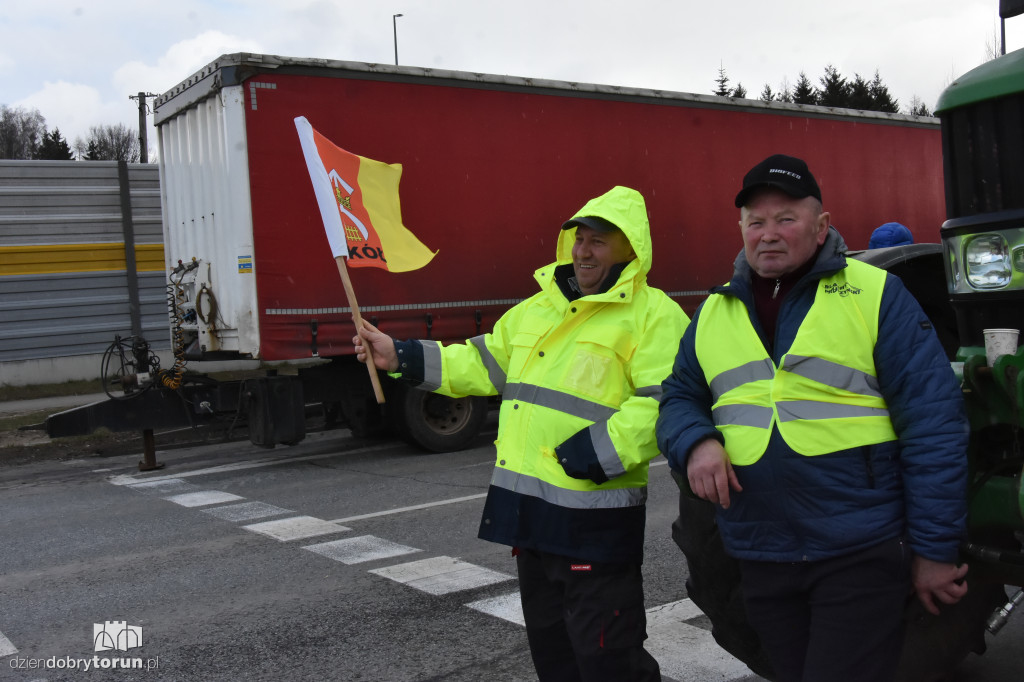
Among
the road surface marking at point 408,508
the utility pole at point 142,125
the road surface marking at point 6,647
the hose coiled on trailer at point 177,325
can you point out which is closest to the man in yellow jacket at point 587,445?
the road surface marking at point 6,647

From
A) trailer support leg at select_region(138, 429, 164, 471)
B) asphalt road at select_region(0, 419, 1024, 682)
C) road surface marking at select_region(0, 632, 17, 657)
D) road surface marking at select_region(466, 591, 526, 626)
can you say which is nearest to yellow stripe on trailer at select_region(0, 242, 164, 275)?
trailer support leg at select_region(138, 429, 164, 471)

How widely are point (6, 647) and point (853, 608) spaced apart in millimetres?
4072

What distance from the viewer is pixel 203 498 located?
27.5ft

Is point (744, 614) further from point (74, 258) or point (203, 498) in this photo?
point (74, 258)

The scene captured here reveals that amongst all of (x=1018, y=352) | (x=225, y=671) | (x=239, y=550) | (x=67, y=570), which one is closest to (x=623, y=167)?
(x=239, y=550)

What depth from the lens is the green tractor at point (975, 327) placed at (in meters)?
2.83

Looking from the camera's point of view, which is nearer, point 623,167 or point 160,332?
point 623,167

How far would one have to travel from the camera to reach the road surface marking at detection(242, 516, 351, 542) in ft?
22.5

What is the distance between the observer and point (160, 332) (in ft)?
55.8

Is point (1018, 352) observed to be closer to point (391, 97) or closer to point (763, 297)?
point (763, 297)

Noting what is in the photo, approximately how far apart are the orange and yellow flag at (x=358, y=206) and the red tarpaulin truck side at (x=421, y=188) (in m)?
5.26

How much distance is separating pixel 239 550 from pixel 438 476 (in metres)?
2.70

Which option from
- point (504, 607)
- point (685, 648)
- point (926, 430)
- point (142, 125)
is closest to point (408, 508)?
point (504, 607)

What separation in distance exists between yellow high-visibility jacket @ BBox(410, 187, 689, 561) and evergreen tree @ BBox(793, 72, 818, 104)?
45805mm
